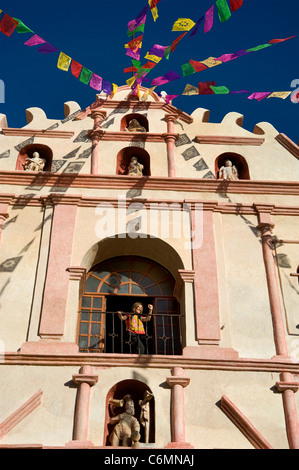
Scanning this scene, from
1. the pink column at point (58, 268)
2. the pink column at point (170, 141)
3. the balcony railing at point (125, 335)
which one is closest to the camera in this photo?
the pink column at point (58, 268)

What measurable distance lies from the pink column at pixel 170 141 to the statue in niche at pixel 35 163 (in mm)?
2715

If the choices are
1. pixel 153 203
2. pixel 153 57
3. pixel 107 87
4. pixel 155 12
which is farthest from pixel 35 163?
pixel 155 12

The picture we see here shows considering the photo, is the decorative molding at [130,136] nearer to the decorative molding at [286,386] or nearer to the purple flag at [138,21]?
the purple flag at [138,21]

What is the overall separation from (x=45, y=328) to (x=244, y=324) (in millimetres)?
3440

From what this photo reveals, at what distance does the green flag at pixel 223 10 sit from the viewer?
39.8ft

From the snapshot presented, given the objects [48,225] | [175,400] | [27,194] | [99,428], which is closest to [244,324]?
[175,400]

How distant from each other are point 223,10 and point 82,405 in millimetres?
Answer: 7576

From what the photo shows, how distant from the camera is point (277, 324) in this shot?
11266 millimetres

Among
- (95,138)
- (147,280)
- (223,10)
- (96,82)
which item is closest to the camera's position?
(223,10)

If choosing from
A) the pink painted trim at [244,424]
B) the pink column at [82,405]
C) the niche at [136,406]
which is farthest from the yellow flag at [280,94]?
the pink column at [82,405]

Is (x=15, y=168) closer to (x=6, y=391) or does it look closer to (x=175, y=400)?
(x=6, y=391)

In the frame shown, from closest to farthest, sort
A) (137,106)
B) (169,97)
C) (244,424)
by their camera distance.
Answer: (244,424), (169,97), (137,106)

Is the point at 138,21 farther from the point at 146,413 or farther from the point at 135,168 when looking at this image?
the point at 146,413
